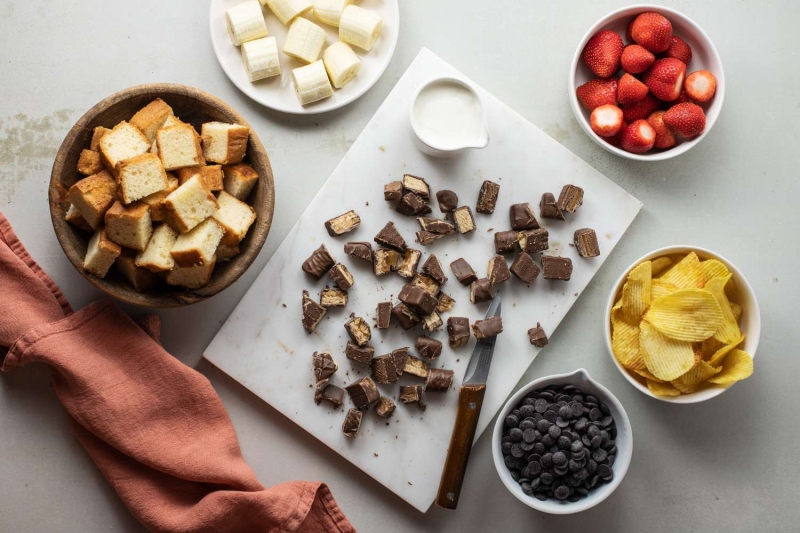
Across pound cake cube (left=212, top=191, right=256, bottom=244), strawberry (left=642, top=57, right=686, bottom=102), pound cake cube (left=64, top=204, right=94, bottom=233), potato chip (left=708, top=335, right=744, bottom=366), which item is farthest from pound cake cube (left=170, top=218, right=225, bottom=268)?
potato chip (left=708, top=335, right=744, bottom=366)

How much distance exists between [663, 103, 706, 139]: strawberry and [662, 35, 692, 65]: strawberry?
0.19 metres

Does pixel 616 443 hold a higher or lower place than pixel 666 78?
lower

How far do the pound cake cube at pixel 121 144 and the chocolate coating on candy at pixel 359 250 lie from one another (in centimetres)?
73

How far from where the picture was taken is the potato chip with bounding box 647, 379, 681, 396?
2115 millimetres

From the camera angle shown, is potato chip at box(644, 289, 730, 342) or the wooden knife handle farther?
the wooden knife handle

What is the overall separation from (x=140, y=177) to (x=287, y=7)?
83 cm

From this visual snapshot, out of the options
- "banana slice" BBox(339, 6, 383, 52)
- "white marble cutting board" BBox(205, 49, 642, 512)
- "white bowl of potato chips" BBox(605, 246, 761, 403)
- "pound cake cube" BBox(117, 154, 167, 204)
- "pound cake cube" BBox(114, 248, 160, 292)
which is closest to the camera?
"pound cake cube" BBox(117, 154, 167, 204)

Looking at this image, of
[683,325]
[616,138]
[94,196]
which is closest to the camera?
[94,196]

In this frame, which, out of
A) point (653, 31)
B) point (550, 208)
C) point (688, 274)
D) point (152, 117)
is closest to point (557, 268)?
point (550, 208)

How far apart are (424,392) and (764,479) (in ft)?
4.49

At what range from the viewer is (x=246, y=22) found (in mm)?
2100

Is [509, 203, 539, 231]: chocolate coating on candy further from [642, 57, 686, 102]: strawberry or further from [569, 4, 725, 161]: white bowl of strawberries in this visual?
[642, 57, 686, 102]: strawberry

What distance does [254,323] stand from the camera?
2215 mm

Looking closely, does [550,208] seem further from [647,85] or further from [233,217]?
[233,217]
